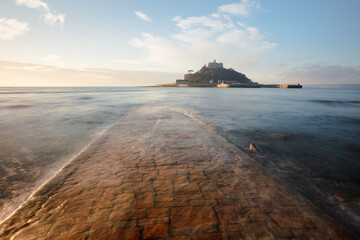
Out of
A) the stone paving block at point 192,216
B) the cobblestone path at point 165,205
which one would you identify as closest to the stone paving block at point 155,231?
the cobblestone path at point 165,205

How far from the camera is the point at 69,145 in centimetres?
680

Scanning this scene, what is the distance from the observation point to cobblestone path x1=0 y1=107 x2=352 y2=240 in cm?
250

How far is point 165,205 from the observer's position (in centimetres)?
304

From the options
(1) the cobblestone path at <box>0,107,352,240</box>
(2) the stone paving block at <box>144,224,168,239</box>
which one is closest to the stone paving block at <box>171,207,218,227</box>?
(1) the cobblestone path at <box>0,107,352,240</box>

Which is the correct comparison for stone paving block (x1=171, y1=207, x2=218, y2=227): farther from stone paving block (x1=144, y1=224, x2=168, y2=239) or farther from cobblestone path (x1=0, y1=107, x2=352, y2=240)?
stone paving block (x1=144, y1=224, x2=168, y2=239)

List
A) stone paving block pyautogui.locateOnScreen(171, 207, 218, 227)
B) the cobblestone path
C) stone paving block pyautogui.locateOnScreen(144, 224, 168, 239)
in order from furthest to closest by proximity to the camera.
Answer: stone paving block pyautogui.locateOnScreen(171, 207, 218, 227) < the cobblestone path < stone paving block pyautogui.locateOnScreen(144, 224, 168, 239)

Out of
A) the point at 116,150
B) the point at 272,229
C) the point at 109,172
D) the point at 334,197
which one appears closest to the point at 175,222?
the point at 272,229

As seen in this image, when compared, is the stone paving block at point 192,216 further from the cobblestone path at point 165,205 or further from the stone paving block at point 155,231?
the stone paving block at point 155,231

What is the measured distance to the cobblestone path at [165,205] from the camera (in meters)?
2.50

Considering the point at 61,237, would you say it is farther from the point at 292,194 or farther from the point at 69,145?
the point at 69,145

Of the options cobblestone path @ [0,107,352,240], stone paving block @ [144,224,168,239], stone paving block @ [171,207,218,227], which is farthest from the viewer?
stone paving block @ [171,207,218,227]

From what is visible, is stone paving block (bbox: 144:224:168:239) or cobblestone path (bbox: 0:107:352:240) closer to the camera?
stone paving block (bbox: 144:224:168:239)

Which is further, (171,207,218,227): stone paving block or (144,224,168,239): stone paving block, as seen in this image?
(171,207,218,227): stone paving block

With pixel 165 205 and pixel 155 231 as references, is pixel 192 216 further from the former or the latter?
pixel 155 231
